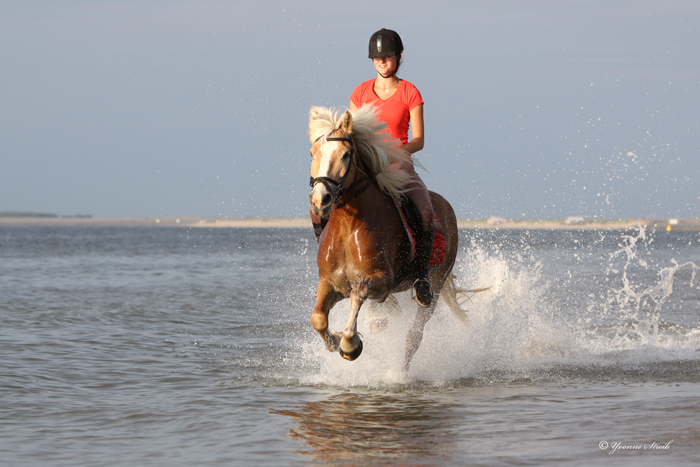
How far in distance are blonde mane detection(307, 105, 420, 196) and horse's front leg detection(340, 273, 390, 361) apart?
3.14 ft

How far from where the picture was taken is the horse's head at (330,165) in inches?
241

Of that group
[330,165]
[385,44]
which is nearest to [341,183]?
[330,165]

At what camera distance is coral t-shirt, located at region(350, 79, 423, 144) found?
7.86m

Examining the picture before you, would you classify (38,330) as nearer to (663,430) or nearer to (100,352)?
(100,352)

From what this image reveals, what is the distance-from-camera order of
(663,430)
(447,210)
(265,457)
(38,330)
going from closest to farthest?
(265,457)
(663,430)
(447,210)
(38,330)

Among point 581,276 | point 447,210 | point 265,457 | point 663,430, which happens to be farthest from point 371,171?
point 581,276

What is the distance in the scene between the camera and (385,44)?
7715mm

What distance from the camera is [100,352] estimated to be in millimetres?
11383

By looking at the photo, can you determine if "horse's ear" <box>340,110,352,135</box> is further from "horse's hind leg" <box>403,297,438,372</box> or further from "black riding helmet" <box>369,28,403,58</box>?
"horse's hind leg" <box>403,297,438,372</box>

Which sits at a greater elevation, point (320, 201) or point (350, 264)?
point (320, 201)

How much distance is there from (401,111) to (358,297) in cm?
229

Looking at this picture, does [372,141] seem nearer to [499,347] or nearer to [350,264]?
[350,264]

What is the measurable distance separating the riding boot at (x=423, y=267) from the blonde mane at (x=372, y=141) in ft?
2.03

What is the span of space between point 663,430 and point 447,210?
390 cm
